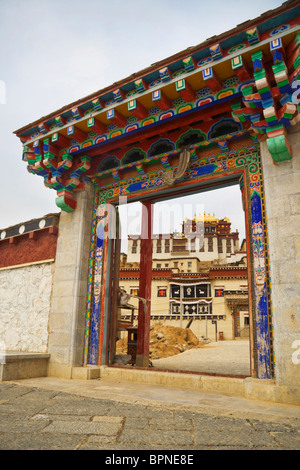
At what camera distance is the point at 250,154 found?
5355 millimetres

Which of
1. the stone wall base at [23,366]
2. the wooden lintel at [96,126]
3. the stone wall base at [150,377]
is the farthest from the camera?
the wooden lintel at [96,126]

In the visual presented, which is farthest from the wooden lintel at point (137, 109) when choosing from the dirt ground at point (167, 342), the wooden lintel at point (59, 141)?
the dirt ground at point (167, 342)

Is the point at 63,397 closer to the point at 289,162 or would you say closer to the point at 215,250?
the point at 289,162

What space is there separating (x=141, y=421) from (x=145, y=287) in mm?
3680

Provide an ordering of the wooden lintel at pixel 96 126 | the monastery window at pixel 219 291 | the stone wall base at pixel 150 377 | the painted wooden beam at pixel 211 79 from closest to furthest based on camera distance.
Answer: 1. the stone wall base at pixel 150 377
2. the painted wooden beam at pixel 211 79
3. the wooden lintel at pixel 96 126
4. the monastery window at pixel 219 291

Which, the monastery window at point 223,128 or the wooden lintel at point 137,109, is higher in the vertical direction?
the wooden lintel at point 137,109

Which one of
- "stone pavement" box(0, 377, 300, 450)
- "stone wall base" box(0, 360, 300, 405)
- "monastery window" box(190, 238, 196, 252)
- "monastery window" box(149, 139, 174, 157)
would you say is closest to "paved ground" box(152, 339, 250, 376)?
"stone wall base" box(0, 360, 300, 405)

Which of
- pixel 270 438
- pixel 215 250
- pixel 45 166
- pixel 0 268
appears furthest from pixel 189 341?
pixel 215 250

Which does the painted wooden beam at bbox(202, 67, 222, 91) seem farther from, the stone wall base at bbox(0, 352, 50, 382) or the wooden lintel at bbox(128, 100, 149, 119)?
the stone wall base at bbox(0, 352, 50, 382)

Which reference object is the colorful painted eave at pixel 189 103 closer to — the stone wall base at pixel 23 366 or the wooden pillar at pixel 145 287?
the wooden pillar at pixel 145 287

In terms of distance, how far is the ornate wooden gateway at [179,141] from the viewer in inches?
176

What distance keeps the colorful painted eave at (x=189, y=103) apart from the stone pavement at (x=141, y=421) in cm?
322

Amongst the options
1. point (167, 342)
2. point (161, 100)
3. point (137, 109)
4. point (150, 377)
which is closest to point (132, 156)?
point (137, 109)

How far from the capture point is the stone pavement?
7.84 ft
